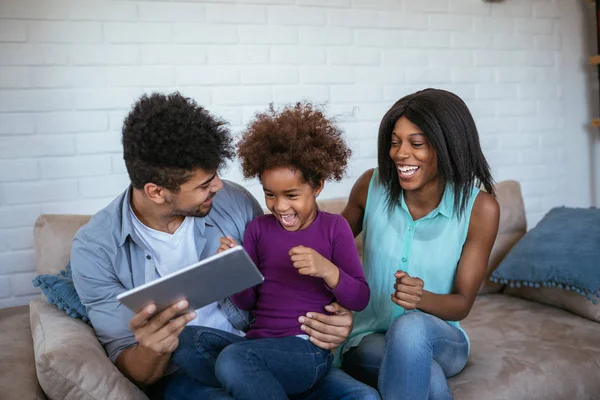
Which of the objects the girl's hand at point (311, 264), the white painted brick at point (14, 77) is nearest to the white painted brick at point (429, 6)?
the white painted brick at point (14, 77)

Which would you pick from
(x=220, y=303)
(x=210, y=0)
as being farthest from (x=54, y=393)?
(x=210, y=0)

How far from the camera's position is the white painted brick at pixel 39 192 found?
8.36 feet

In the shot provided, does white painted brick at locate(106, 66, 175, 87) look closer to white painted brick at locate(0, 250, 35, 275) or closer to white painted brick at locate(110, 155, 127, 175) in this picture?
white painted brick at locate(110, 155, 127, 175)

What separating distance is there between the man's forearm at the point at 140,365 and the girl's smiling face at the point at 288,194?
0.46m

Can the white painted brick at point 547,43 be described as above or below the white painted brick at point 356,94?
above

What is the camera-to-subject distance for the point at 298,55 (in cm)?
297

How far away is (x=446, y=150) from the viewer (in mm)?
1930

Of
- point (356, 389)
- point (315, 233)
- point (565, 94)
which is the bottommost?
point (356, 389)

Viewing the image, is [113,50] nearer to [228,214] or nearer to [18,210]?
[18,210]

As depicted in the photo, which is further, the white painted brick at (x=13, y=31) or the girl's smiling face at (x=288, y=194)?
the white painted brick at (x=13, y=31)

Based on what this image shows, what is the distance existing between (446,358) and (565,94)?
89.6 inches

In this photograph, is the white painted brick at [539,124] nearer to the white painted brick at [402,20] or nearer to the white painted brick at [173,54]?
the white painted brick at [402,20]

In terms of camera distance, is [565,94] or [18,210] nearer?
[18,210]

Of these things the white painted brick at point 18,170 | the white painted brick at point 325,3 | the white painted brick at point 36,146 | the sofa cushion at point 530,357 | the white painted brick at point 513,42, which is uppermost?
the white painted brick at point 325,3
